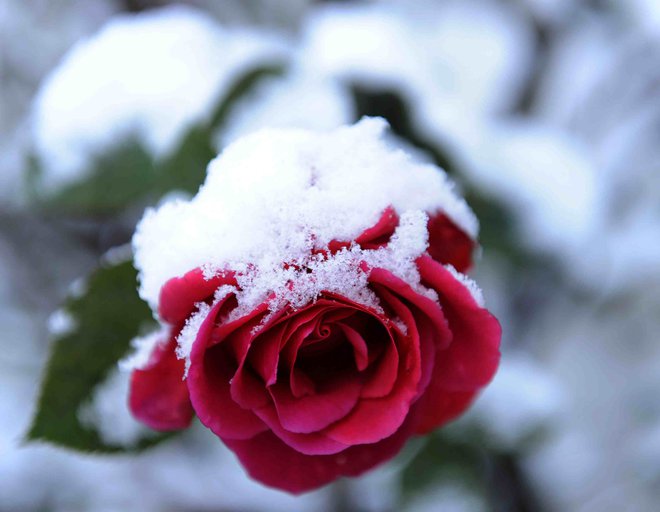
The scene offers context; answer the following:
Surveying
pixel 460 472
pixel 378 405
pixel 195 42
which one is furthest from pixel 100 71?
pixel 460 472

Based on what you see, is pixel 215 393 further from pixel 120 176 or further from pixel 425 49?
pixel 425 49

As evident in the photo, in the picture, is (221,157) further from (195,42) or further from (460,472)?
(460,472)

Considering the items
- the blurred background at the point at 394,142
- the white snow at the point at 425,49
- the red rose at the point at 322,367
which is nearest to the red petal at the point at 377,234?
the red rose at the point at 322,367

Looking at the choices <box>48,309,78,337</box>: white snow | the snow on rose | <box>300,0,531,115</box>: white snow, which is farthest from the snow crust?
<box>300,0,531,115</box>: white snow

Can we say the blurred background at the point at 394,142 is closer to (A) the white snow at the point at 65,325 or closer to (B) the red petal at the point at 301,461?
(A) the white snow at the point at 65,325

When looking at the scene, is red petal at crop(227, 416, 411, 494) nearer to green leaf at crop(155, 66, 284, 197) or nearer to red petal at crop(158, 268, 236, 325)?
red petal at crop(158, 268, 236, 325)

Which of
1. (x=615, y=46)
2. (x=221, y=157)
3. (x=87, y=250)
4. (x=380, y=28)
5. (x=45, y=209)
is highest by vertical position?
(x=615, y=46)
